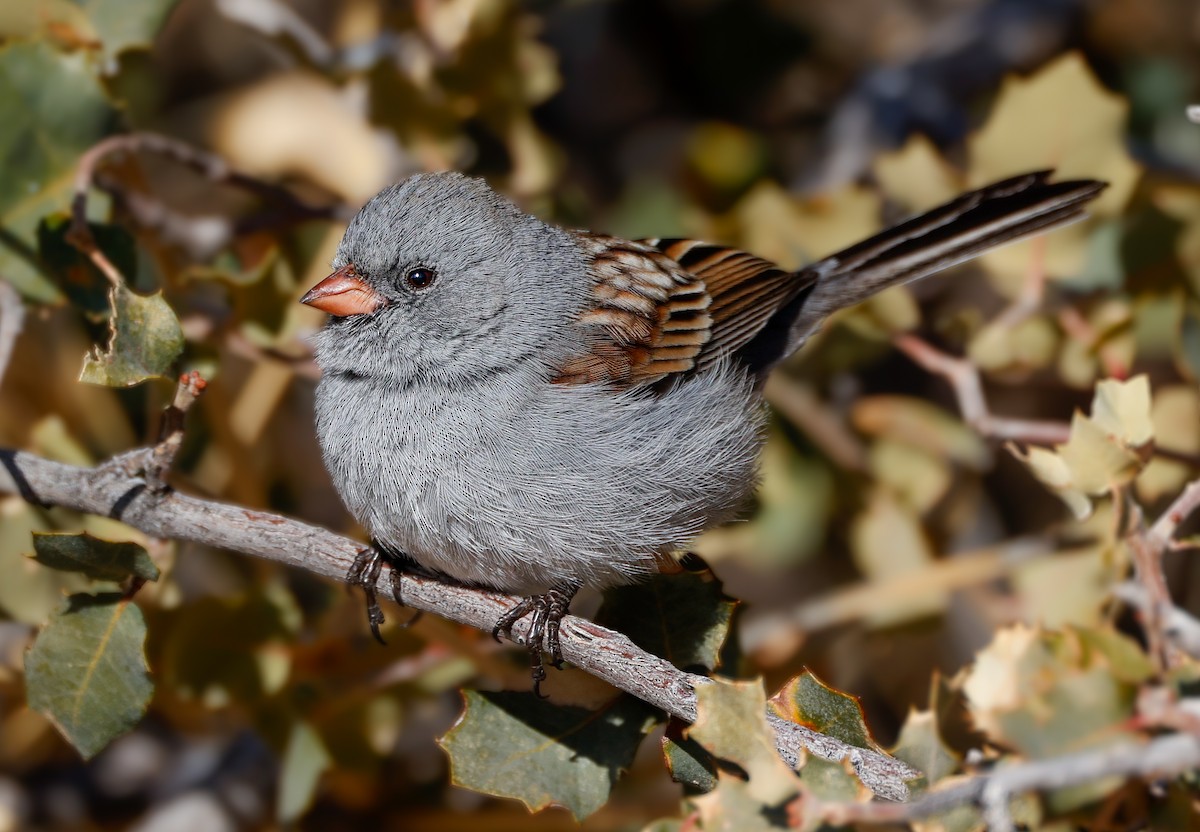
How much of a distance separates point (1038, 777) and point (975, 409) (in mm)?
1531

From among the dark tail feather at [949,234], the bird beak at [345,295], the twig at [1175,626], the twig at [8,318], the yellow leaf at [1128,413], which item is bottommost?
the twig at [8,318]

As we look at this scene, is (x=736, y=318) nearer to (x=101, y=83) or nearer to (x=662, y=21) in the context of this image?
(x=101, y=83)

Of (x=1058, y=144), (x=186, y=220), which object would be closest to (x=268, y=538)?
(x=186, y=220)

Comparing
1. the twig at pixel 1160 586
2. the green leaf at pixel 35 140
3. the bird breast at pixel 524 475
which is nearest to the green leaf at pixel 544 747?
the bird breast at pixel 524 475

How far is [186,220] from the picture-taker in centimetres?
322

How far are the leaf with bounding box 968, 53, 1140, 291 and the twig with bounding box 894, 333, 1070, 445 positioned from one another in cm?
29

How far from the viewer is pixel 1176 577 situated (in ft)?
11.6

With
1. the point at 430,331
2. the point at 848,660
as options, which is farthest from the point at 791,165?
the point at 430,331

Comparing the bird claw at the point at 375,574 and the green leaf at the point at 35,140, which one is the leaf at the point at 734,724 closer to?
the bird claw at the point at 375,574

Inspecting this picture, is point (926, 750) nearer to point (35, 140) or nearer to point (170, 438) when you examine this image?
point (170, 438)

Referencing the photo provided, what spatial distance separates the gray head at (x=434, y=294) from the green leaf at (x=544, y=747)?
0.73m

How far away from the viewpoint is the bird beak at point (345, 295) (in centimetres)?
254

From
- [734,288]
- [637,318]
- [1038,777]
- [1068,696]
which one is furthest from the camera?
[734,288]

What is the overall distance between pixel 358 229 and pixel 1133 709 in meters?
1.77
